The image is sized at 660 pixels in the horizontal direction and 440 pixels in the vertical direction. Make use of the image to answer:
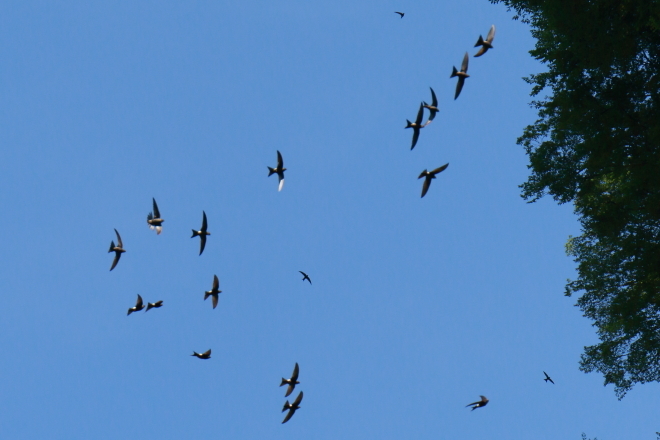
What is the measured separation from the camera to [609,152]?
1888 cm

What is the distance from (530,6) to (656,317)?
1013 centimetres

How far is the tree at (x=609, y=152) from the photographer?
1841 centimetres

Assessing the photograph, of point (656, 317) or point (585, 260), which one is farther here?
point (585, 260)

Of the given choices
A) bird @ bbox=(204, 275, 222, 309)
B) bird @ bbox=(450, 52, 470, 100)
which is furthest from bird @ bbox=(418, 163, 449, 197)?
bird @ bbox=(204, 275, 222, 309)

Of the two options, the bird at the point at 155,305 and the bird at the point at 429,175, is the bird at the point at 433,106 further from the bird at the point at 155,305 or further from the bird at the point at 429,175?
the bird at the point at 155,305

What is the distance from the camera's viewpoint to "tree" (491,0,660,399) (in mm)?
18406

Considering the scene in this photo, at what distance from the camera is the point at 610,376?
23.4 metres

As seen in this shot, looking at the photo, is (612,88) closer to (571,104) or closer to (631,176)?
(571,104)

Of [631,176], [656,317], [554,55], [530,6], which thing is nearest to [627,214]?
[631,176]

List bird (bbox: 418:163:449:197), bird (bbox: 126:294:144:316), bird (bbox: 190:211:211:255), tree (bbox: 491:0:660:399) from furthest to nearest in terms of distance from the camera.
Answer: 1. bird (bbox: 190:211:211:255)
2. bird (bbox: 126:294:144:316)
3. bird (bbox: 418:163:449:197)
4. tree (bbox: 491:0:660:399)

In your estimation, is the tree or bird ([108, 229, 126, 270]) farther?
bird ([108, 229, 126, 270])

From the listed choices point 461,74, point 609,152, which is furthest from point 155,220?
point 609,152

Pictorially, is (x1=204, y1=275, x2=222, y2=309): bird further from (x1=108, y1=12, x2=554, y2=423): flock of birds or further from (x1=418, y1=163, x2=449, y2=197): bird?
(x1=418, y1=163, x2=449, y2=197): bird

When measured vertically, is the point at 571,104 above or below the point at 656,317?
above
